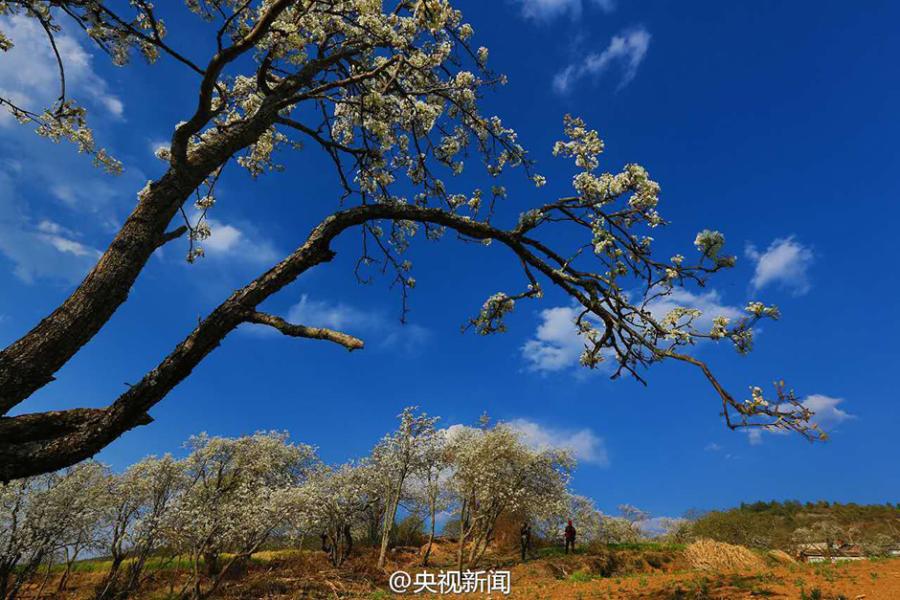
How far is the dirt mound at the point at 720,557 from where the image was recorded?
727 inches

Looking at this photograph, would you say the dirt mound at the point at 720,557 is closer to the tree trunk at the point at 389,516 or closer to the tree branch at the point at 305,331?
the tree trunk at the point at 389,516

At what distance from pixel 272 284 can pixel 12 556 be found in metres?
25.2

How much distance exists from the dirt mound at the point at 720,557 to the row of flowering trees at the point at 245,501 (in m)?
9.77

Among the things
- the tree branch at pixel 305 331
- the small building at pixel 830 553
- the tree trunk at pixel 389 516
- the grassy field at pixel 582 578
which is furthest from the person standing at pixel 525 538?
the tree branch at pixel 305 331

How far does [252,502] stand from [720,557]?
65.1 ft

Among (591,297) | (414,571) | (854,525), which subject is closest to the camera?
(591,297)

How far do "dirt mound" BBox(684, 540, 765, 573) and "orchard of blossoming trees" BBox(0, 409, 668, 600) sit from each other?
9.81 m

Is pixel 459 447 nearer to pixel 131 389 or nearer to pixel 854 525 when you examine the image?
pixel 131 389

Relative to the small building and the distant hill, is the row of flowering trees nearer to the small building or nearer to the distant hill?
the small building

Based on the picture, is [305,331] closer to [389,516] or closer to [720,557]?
[720,557]

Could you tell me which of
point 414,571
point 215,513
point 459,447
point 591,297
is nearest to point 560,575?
point 414,571

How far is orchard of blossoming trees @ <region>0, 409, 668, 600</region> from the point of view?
21.7 meters

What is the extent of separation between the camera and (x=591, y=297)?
6957 mm

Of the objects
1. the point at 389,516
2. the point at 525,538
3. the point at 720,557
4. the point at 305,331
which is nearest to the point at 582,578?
the point at 720,557
